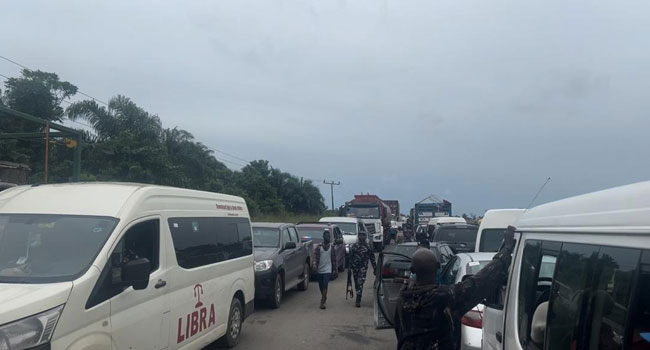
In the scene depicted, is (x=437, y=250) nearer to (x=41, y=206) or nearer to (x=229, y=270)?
(x=229, y=270)

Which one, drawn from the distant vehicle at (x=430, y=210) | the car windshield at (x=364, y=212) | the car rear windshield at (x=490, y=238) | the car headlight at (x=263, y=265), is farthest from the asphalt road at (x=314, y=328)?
the distant vehicle at (x=430, y=210)

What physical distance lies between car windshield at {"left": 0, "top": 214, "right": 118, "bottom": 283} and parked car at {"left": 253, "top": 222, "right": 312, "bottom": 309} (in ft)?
22.4

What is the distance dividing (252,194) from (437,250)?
1337 inches

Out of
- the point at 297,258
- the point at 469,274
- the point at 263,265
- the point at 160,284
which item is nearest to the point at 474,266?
the point at 469,274

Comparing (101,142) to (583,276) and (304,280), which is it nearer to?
(304,280)

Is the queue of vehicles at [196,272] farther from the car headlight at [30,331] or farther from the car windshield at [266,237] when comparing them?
the car windshield at [266,237]

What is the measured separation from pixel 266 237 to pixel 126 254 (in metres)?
8.09

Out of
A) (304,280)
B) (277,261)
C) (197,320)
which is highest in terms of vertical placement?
(277,261)

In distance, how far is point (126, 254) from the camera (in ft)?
18.1

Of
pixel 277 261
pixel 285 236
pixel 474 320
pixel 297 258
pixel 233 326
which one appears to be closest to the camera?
pixel 474 320

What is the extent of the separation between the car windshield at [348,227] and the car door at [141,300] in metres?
18.4

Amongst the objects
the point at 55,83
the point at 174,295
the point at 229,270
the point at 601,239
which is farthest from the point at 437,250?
the point at 55,83

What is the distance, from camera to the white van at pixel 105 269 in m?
4.36

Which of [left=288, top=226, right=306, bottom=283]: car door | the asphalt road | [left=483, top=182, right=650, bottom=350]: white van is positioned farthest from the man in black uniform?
[left=288, top=226, right=306, bottom=283]: car door
